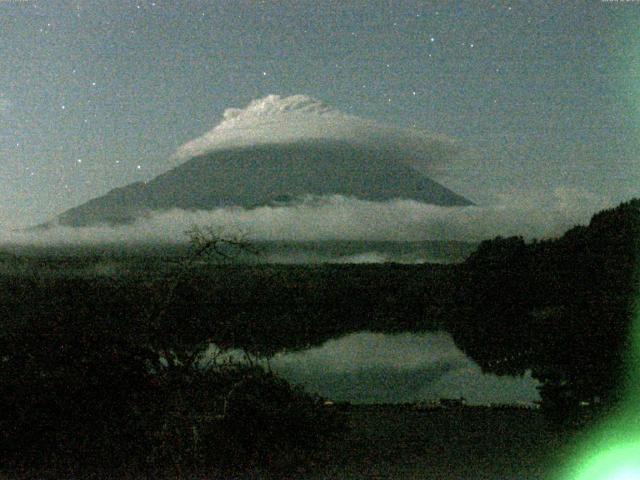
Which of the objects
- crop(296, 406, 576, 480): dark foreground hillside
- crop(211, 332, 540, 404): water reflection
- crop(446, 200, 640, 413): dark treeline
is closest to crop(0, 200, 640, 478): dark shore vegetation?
crop(446, 200, 640, 413): dark treeline

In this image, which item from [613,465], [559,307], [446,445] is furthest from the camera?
[559,307]

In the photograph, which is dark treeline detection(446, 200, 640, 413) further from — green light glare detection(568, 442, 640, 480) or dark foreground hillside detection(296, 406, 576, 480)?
dark foreground hillside detection(296, 406, 576, 480)

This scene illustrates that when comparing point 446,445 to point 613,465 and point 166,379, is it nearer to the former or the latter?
point 613,465

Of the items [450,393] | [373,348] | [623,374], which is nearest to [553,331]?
[623,374]

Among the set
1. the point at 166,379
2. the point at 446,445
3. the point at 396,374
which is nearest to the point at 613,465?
the point at 446,445

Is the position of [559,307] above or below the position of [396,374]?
above

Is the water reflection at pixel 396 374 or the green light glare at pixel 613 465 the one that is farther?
the water reflection at pixel 396 374

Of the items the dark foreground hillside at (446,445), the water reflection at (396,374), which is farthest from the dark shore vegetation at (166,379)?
the water reflection at (396,374)

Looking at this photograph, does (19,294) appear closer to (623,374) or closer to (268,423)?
(268,423)

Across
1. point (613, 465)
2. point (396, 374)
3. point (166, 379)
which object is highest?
point (166, 379)

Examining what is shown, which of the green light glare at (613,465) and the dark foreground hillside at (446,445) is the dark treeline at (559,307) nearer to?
the green light glare at (613,465)

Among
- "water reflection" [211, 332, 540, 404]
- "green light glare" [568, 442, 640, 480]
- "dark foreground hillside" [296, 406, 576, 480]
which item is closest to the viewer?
"green light glare" [568, 442, 640, 480]

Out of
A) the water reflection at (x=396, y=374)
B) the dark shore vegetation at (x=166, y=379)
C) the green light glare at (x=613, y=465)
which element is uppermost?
the dark shore vegetation at (x=166, y=379)
